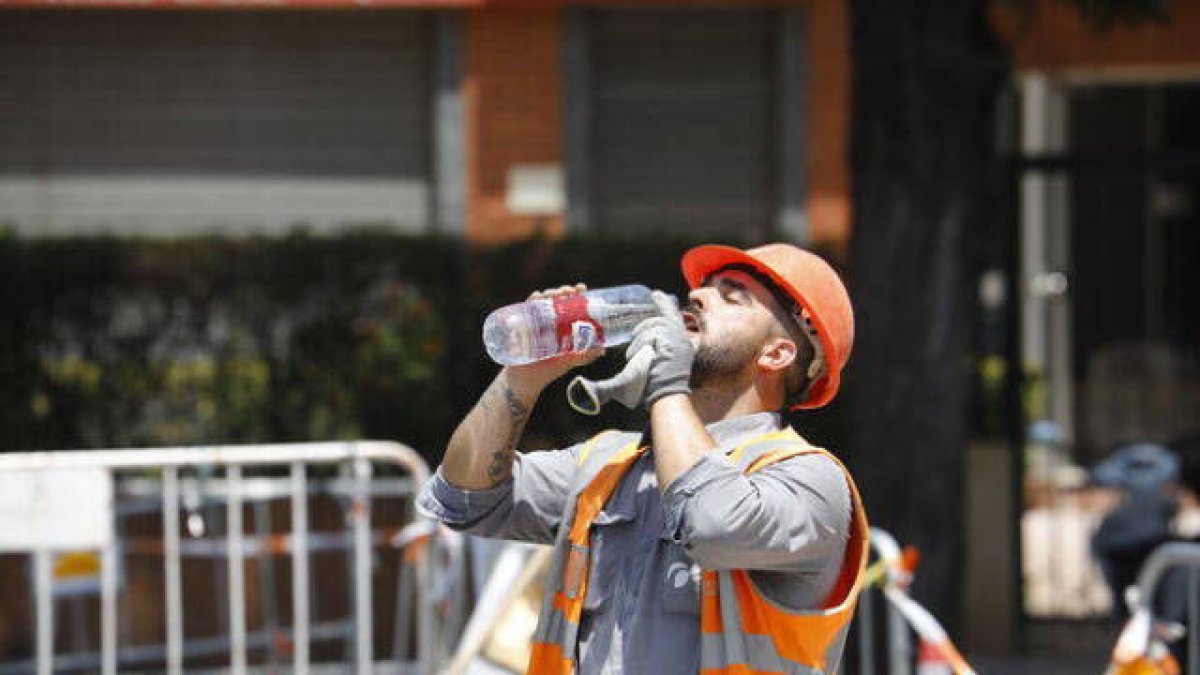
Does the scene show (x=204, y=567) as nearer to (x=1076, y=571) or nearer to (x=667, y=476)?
(x=1076, y=571)

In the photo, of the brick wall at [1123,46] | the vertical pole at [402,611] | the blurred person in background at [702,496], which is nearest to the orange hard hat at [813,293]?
the blurred person in background at [702,496]

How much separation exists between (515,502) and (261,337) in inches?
239

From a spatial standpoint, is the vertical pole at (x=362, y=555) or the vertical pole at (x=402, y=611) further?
the vertical pole at (x=402, y=611)

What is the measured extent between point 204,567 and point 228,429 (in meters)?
0.71

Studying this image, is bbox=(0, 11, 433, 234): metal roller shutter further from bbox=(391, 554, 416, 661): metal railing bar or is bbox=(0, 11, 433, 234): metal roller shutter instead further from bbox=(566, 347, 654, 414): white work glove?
bbox=(566, 347, 654, 414): white work glove

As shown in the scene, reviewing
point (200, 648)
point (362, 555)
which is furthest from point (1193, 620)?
point (200, 648)

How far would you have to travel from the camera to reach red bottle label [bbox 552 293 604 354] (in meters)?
3.27

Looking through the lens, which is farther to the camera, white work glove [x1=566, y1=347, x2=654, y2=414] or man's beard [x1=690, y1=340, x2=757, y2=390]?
man's beard [x1=690, y1=340, x2=757, y2=390]

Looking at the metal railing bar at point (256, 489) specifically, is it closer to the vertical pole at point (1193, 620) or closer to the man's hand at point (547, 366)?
the vertical pole at point (1193, 620)

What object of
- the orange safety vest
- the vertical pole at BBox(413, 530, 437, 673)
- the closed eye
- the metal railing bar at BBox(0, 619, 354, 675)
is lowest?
the metal railing bar at BBox(0, 619, 354, 675)

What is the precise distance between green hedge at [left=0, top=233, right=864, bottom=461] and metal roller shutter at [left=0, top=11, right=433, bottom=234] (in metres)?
1.22

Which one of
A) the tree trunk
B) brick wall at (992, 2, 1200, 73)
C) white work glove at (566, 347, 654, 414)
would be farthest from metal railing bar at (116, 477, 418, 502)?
white work glove at (566, 347, 654, 414)

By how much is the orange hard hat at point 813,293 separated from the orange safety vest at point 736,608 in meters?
0.16

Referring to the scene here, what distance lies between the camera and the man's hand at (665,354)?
3094mm
